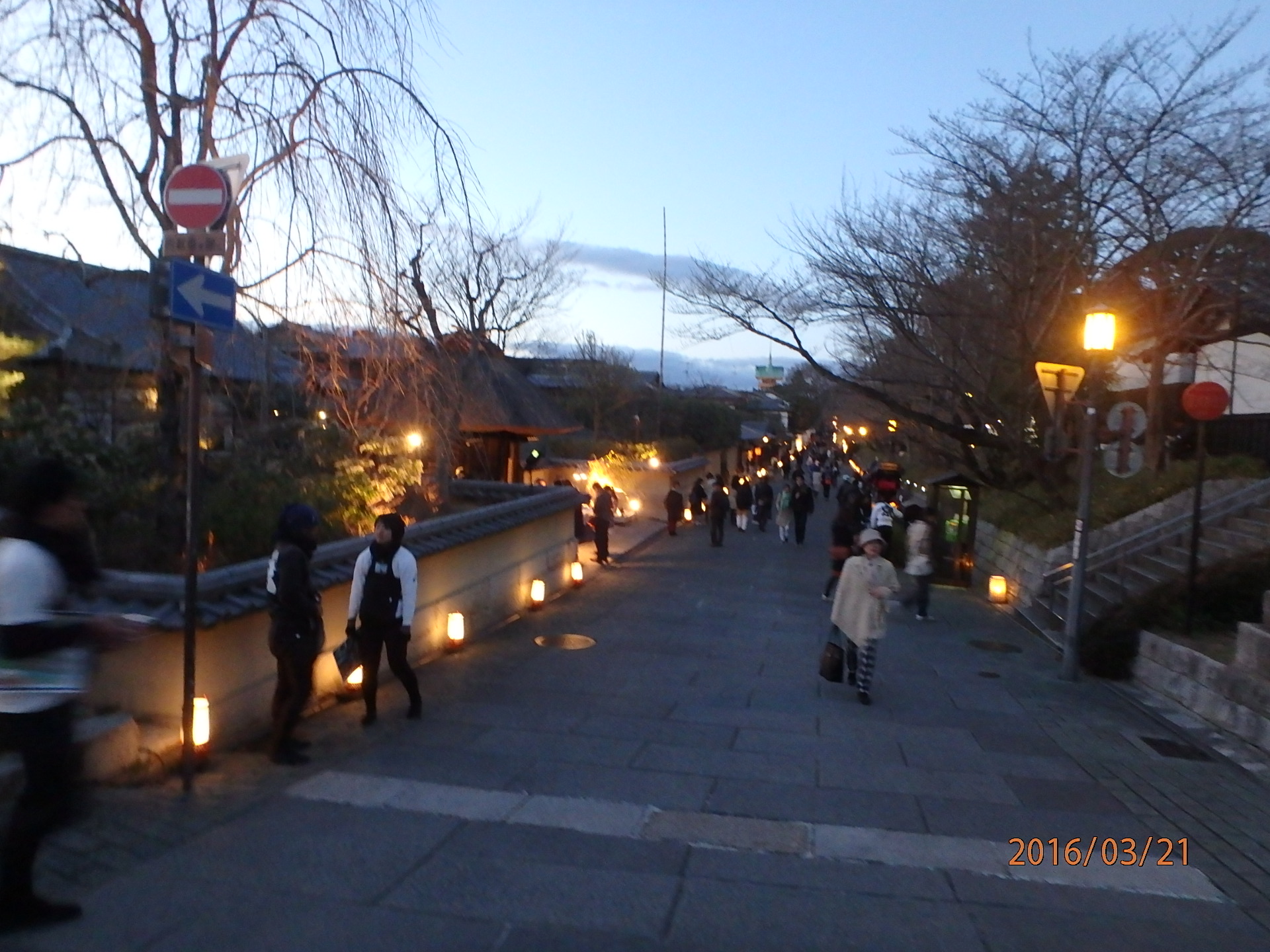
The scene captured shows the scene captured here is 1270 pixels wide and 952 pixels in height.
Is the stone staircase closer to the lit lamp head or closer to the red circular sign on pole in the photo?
the red circular sign on pole

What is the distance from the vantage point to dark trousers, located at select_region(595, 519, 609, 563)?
67.8ft

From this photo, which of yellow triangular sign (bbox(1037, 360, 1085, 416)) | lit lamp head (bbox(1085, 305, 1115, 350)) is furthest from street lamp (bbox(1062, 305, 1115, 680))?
yellow triangular sign (bbox(1037, 360, 1085, 416))

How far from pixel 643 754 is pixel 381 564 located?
2331mm

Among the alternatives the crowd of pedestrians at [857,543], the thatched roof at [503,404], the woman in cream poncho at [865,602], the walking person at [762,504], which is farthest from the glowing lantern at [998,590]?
the walking person at [762,504]

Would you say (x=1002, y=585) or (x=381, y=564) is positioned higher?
(x=381, y=564)

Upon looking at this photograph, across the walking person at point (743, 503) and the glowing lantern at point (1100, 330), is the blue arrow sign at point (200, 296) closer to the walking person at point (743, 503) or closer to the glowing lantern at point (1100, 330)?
the glowing lantern at point (1100, 330)

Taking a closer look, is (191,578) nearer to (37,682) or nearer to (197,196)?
(37,682)

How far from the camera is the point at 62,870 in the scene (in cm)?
495

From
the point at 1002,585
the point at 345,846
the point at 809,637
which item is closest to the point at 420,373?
the point at 345,846

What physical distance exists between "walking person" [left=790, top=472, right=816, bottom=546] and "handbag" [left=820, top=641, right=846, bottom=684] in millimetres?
17775

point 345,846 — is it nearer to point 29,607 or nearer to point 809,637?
point 29,607

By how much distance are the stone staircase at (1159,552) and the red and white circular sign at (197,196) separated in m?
11.0

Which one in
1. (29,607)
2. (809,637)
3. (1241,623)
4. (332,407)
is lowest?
(809,637)

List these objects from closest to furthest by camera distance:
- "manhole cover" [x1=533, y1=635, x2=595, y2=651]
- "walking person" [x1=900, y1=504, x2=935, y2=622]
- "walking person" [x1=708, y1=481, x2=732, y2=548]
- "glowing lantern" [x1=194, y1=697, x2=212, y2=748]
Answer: "glowing lantern" [x1=194, y1=697, x2=212, y2=748]
"manhole cover" [x1=533, y1=635, x2=595, y2=651]
"walking person" [x1=900, y1=504, x2=935, y2=622]
"walking person" [x1=708, y1=481, x2=732, y2=548]
